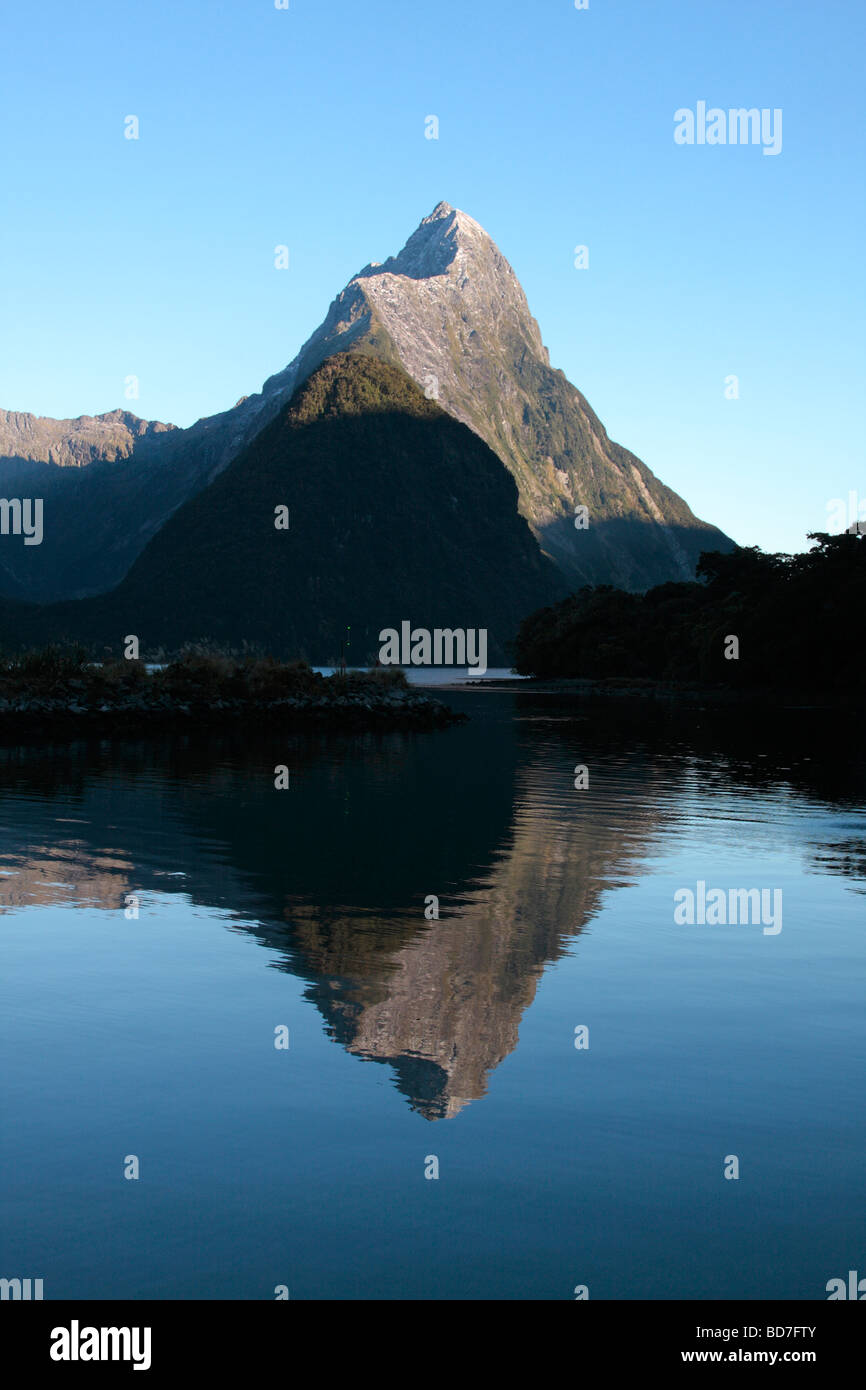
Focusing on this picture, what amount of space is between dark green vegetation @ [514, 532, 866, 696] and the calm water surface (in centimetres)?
7920

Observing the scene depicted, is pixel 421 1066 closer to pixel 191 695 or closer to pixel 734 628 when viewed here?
pixel 191 695

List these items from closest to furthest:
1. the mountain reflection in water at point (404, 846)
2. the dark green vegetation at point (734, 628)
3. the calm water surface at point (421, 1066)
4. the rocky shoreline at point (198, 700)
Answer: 1. the calm water surface at point (421, 1066)
2. the mountain reflection in water at point (404, 846)
3. the rocky shoreline at point (198, 700)
4. the dark green vegetation at point (734, 628)

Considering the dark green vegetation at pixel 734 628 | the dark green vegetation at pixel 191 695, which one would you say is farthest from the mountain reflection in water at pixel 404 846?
the dark green vegetation at pixel 734 628

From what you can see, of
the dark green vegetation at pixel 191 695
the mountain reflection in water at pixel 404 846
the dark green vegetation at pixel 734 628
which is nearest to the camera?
the mountain reflection in water at pixel 404 846

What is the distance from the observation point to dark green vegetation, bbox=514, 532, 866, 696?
96.4 metres

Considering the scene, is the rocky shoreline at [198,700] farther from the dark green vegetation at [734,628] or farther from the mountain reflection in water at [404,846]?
the dark green vegetation at [734,628]

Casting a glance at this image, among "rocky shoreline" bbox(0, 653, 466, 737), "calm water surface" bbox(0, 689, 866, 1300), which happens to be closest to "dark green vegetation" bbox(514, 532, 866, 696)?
"rocky shoreline" bbox(0, 653, 466, 737)

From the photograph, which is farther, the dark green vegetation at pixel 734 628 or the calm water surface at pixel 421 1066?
the dark green vegetation at pixel 734 628

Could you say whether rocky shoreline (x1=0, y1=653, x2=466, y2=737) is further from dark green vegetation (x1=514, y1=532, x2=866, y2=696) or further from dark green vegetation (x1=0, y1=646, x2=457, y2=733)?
dark green vegetation (x1=514, y1=532, x2=866, y2=696)

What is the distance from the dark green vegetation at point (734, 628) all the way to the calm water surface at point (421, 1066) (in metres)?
79.2

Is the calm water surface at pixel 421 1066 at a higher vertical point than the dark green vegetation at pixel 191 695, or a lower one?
lower

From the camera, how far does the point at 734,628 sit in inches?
4048

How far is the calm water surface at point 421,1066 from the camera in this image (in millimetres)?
6195
